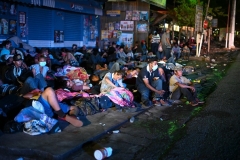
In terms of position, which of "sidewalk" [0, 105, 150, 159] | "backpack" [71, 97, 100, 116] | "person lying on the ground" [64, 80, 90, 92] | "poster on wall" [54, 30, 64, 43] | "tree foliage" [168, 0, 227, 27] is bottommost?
"sidewalk" [0, 105, 150, 159]

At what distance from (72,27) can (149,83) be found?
31.5 feet

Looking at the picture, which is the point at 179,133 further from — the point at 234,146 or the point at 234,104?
the point at 234,104

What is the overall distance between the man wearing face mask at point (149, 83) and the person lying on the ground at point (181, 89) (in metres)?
0.45

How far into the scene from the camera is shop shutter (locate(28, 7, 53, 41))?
46.8 ft

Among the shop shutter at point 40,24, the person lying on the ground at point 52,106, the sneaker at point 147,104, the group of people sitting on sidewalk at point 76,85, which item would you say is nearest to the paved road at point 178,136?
the sneaker at point 147,104

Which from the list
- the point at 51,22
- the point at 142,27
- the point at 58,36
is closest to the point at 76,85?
the point at 51,22

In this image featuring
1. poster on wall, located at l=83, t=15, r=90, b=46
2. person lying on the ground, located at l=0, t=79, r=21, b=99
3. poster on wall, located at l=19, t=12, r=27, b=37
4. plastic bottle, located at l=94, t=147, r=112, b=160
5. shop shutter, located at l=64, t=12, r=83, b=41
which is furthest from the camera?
poster on wall, located at l=83, t=15, r=90, b=46

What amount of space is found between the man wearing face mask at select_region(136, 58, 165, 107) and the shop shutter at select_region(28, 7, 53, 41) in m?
7.26

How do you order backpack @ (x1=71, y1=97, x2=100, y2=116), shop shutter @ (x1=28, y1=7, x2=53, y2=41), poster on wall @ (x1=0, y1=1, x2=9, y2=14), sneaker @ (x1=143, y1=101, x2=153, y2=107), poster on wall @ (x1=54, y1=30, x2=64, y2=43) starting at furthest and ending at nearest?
1. poster on wall @ (x1=54, y1=30, x2=64, y2=43)
2. shop shutter @ (x1=28, y1=7, x2=53, y2=41)
3. poster on wall @ (x1=0, y1=1, x2=9, y2=14)
4. sneaker @ (x1=143, y1=101, x2=153, y2=107)
5. backpack @ (x1=71, y1=97, x2=100, y2=116)

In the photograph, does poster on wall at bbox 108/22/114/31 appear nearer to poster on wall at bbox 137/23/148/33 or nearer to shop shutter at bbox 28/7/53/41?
poster on wall at bbox 137/23/148/33

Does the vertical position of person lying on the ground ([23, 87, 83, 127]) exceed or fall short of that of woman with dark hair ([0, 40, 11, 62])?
it falls short

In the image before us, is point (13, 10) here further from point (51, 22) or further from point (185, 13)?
point (185, 13)

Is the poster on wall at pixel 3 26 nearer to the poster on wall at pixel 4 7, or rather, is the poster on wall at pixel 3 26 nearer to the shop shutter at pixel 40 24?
the poster on wall at pixel 4 7

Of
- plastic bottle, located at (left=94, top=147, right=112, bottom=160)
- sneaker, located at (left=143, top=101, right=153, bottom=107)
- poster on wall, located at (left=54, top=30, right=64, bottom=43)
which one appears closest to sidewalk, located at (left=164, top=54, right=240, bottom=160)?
plastic bottle, located at (left=94, top=147, right=112, bottom=160)
